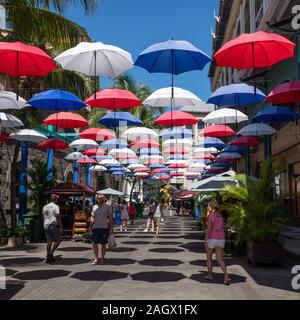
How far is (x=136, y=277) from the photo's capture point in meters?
10.1

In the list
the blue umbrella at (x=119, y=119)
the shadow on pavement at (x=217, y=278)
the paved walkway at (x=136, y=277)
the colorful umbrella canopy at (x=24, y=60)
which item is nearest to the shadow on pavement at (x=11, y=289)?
the paved walkway at (x=136, y=277)

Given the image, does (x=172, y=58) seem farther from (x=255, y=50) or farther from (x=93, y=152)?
(x=93, y=152)

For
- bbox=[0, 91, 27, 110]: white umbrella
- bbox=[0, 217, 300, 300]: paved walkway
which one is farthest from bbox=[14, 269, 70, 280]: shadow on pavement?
bbox=[0, 91, 27, 110]: white umbrella

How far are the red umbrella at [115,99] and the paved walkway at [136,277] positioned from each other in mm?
4795

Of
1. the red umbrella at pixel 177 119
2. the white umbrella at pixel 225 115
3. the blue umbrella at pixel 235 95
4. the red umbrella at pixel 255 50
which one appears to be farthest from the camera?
the white umbrella at pixel 225 115

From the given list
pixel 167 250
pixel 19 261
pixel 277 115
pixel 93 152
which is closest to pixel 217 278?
pixel 167 250

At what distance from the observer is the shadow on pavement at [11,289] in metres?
7.95

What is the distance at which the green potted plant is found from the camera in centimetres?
1179

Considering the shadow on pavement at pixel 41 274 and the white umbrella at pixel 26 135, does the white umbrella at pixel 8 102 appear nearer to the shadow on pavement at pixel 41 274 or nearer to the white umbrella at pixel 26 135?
the white umbrella at pixel 26 135

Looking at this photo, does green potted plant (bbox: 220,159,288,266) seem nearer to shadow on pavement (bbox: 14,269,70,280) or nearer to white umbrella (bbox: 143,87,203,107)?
white umbrella (bbox: 143,87,203,107)
